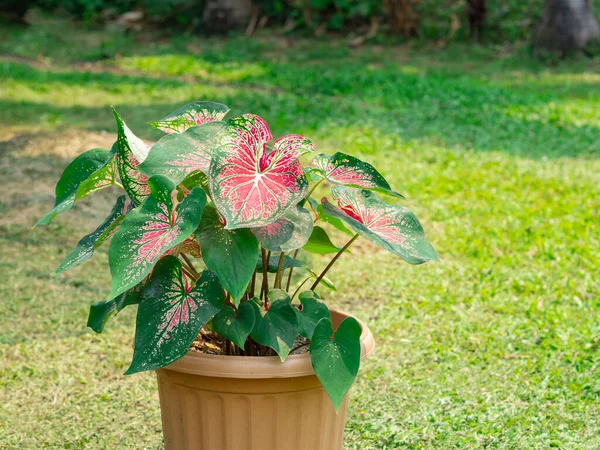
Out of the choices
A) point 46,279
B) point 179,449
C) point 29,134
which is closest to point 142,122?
point 29,134

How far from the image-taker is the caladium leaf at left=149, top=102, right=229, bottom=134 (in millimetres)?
1950

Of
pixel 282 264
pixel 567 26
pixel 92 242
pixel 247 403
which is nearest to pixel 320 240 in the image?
pixel 282 264

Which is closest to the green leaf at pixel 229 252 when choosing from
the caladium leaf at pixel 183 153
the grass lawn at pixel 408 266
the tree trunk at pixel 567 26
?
the caladium leaf at pixel 183 153

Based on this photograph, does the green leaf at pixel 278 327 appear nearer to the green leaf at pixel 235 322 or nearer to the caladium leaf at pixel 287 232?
the green leaf at pixel 235 322

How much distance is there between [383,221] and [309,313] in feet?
0.98

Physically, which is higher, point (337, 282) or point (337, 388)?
point (337, 388)

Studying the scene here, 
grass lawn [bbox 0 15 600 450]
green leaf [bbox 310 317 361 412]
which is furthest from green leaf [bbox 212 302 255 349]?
grass lawn [bbox 0 15 600 450]

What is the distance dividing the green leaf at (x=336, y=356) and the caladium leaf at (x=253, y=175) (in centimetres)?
31

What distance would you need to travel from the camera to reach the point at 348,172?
1.85 meters

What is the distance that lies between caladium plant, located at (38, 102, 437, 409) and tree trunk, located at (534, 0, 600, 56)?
28.6 feet

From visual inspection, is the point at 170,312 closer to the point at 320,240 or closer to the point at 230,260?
the point at 230,260

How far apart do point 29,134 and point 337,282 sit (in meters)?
3.35

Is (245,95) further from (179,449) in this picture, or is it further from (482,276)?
(179,449)

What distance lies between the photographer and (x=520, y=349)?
10.5 feet
